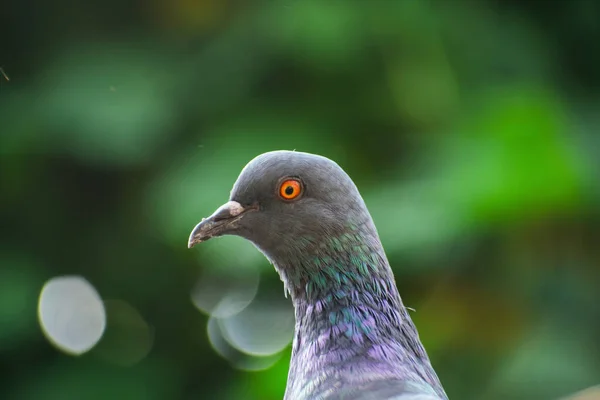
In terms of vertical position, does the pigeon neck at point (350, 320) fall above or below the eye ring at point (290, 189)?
below

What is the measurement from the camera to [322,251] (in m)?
2.25

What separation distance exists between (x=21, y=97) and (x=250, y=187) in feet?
10.1

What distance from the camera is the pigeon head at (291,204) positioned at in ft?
7.16

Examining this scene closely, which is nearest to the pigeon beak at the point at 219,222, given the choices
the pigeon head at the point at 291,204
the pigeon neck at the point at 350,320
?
the pigeon head at the point at 291,204

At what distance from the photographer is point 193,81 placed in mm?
4945

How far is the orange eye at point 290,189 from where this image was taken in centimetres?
220

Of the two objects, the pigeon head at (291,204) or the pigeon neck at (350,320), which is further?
the pigeon head at (291,204)

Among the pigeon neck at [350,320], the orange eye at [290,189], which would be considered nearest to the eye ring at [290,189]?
the orange eye at [290,189]

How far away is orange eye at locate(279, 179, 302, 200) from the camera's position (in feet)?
7.22

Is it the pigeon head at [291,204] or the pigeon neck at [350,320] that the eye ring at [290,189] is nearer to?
the pigeon head at [291,204]

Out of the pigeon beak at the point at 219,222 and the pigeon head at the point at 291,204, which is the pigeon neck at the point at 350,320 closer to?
the pigeon head at the point at 291,204

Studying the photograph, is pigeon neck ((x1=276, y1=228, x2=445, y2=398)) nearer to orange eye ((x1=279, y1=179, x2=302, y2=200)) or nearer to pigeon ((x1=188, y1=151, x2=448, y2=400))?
pigeon ((x1=188, y1=151, x2=448, y2=400))

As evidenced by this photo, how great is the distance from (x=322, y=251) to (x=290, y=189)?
0.19m

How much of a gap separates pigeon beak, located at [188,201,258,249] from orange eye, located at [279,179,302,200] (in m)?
0.09
